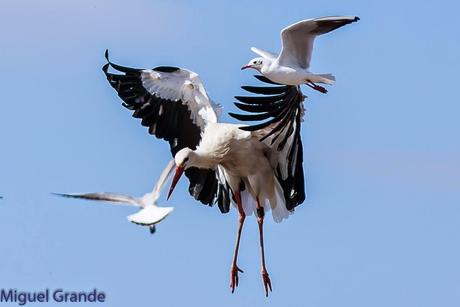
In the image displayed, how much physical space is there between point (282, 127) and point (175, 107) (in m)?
1.72

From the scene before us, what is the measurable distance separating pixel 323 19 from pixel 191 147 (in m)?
3.19

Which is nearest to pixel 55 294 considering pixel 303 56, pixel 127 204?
pixel 127 204

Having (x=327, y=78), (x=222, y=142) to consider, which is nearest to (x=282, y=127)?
(x=222, y=142)

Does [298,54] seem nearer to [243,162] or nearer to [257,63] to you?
[257,63]

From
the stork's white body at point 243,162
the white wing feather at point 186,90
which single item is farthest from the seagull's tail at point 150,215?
the white wing feather at point 186,90

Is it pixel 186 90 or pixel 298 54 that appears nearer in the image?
pixel 298 54

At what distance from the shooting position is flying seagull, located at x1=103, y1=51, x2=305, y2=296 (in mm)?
22078

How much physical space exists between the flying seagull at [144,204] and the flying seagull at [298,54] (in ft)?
5.55

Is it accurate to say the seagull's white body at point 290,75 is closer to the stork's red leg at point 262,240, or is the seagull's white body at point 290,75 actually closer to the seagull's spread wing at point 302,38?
the seagull's spread wing at point 302,38

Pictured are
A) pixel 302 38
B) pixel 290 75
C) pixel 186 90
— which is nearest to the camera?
pixel 290 75

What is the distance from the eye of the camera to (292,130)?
72.1 ft

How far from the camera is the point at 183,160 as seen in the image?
72.4 ft

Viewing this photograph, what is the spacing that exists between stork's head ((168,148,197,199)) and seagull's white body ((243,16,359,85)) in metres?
1.66

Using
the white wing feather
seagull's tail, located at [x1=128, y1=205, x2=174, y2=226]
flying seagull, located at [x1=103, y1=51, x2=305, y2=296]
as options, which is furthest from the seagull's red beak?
seagull's tail, located at [x1=128, y1=205, x2=174, y2=226]
